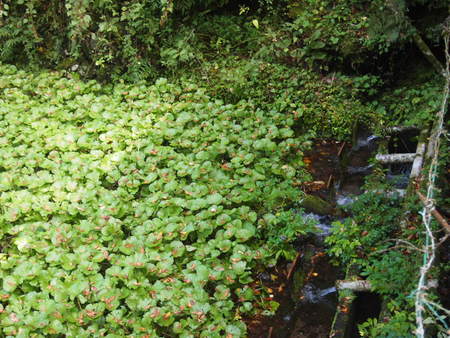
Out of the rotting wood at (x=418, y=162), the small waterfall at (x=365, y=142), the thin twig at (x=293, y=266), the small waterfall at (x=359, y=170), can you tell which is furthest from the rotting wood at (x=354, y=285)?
the small waterfall at (x=365, y=142)

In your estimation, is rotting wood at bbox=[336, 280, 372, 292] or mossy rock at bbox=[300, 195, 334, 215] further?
mossy rock at bbox=[300, 195, 334, 215]

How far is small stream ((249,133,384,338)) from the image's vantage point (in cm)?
373

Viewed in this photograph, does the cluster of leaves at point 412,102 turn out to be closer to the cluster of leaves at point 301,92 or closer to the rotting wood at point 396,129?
the rotting wood at point 396,129

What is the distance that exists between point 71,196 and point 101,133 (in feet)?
4.63

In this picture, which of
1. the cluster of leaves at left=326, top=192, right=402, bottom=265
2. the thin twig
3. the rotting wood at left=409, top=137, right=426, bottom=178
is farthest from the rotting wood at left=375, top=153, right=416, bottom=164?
the thin twig

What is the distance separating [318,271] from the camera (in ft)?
13.6

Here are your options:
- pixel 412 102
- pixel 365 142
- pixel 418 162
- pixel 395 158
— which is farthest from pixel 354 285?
pixel 412 102

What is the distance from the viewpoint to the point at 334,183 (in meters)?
5.18

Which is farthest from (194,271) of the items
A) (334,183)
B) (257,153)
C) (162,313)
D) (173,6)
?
(173,6)

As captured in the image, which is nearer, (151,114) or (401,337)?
(401,337)

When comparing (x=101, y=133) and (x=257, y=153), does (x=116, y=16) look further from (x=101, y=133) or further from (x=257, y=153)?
(x=257, y=153)

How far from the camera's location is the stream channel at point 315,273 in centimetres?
374

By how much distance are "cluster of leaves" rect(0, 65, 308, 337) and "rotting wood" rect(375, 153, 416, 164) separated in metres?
0.91

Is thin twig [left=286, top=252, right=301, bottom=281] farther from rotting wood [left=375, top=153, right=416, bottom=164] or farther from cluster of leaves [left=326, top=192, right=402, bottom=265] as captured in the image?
rotting wood [left=375, top=153, right=416, bottom=164]
